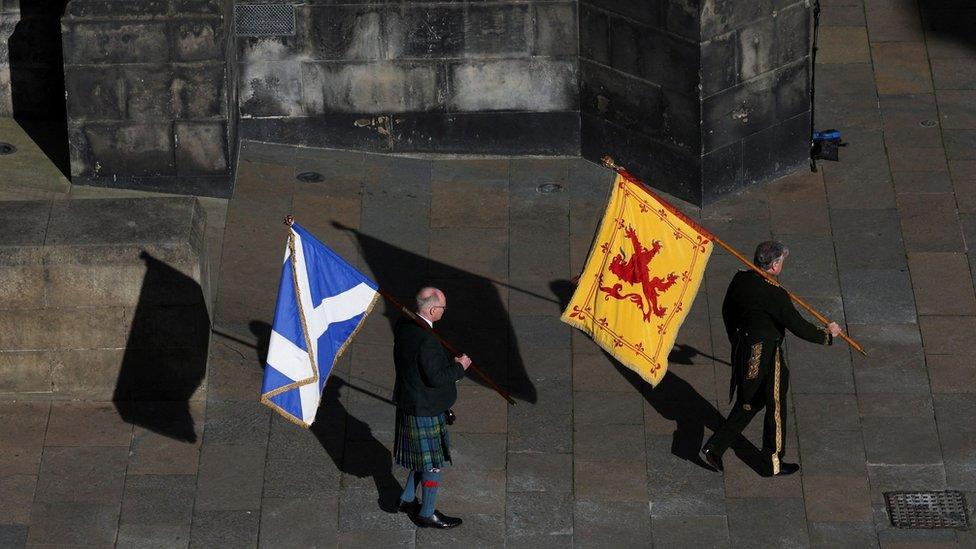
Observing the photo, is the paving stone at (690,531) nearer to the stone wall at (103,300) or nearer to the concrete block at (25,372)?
the stone wall at (103,300)

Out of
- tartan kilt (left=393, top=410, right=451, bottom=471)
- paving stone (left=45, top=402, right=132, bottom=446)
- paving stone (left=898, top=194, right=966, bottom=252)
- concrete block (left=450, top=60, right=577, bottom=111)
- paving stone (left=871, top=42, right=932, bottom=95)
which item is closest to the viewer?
tartan kilt (left=393, top=410, right=451, bottom=471)

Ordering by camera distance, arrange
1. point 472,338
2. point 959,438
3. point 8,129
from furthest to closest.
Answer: point 8,129 → point 472,338 → point 959,438

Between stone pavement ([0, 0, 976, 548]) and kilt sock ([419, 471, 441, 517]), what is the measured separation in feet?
0.62

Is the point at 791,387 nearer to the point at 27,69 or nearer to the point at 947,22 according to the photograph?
the point at 947,22

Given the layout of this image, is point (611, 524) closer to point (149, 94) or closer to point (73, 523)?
point (73, 523)

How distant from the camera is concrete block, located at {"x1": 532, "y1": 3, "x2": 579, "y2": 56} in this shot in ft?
57.6

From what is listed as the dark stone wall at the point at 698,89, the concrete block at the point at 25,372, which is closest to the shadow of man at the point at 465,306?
the dark stone wall at the point at 698,89

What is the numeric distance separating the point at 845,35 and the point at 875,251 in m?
3.78

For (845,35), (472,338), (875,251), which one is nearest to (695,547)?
(472,338)

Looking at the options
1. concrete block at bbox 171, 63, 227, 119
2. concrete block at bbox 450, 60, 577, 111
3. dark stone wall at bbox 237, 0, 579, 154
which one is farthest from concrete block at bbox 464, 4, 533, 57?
concrete block at bbox 171, 63, 227, 119

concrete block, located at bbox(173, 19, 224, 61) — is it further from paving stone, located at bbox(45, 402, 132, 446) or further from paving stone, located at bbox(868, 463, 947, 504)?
paving stone, located at bbox(868, 463, 947, 504)

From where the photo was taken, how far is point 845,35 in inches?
766

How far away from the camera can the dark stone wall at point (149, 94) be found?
16.8m

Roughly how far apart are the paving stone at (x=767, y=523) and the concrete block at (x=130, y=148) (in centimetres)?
636
